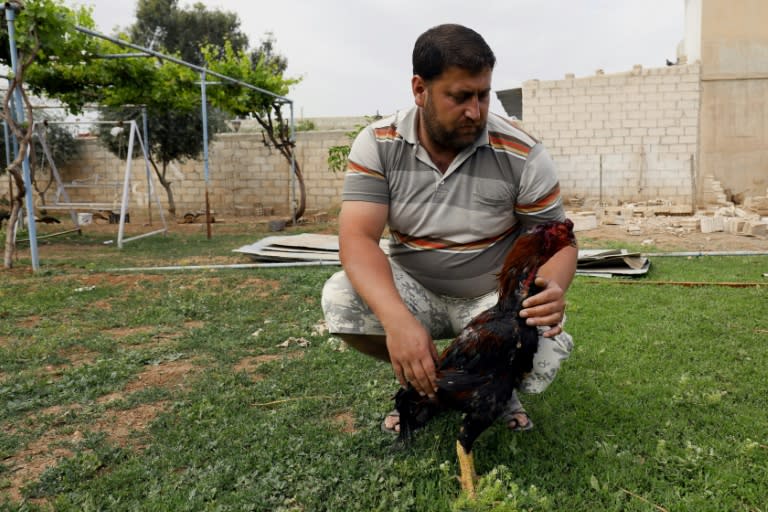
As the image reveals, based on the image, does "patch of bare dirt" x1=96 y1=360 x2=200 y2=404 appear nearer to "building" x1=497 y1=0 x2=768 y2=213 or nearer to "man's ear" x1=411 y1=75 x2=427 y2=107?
"man's ear" x1=411 y1=75 x2=427 y2=107

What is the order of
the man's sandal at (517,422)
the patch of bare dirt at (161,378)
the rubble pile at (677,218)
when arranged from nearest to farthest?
the man's sandal at (517,422) → the patch of bare dirt at (161,378) → the rubble pile at (677,218)

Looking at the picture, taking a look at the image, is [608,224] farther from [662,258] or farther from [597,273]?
[597,273]

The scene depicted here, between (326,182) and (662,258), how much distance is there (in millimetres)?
11150

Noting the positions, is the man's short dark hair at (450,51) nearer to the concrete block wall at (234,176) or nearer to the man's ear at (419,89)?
the man's ear at (419,89)

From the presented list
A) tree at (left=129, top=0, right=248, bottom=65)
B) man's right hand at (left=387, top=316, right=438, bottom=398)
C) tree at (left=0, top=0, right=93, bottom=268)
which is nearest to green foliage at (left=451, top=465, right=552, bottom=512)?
man's right hand at (left=387, top=316, right=438, bottom=398)

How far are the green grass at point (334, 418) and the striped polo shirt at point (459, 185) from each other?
100 cm

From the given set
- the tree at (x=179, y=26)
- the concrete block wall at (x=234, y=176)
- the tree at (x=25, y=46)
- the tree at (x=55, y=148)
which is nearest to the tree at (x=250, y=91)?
the concrete block wall at (x=234, y=176)

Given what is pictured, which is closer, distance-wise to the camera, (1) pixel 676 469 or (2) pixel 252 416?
(1) pixel 676 469

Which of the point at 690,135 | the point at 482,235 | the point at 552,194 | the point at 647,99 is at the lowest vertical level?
the point at 482,235

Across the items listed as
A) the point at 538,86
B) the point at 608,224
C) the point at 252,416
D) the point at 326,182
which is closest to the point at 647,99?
the point at 538,86

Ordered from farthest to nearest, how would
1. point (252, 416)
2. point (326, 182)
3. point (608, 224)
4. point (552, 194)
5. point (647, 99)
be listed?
point (326, 182) → point (647, 99) → point (608, 224) → point (252, 416) → point (552, 194)

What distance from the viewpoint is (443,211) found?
8.53ft

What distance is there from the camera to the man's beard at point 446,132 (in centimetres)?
243

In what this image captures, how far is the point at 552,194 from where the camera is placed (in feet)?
8.41
